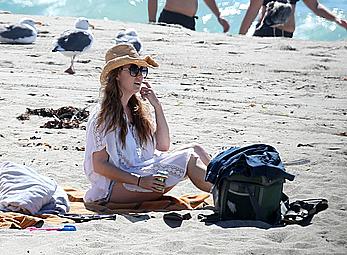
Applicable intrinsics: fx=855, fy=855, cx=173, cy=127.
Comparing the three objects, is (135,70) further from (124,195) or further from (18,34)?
(18,34)

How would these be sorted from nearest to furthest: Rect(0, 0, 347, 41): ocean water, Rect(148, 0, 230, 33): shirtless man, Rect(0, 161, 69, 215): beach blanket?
Rect(0, 161, 69, 215): beach blanket
Rect(148, 0, 230, 33): shirtless man
Rect(0, 0, 347, 41): ocean water

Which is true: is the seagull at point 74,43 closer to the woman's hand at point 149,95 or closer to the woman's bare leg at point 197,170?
the woman's hand at point 149,95

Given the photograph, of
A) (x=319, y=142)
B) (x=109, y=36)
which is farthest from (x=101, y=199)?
(x=109, y=36)

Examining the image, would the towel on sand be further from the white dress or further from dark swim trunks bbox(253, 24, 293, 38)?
dark swim trunks bbox(253, 24, 293, 38)

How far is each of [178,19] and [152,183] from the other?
30.8 ft

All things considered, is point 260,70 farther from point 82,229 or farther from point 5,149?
point 82,229

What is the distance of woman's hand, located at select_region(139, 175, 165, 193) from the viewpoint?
211 inches

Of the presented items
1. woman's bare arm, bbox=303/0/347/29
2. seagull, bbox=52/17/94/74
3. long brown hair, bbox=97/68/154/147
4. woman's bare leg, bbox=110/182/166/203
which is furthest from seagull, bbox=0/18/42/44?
woman's bare leg, bbox=110/182/166/203

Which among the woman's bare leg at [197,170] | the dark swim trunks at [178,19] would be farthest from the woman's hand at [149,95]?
the dark swim trunks at [178,19]

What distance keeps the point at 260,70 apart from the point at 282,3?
1443 millimetres

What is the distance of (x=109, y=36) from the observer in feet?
48.8

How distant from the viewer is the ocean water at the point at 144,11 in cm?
2166

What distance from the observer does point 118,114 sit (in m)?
5.48

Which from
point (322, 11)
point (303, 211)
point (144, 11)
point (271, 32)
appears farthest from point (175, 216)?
point (144, 11)
